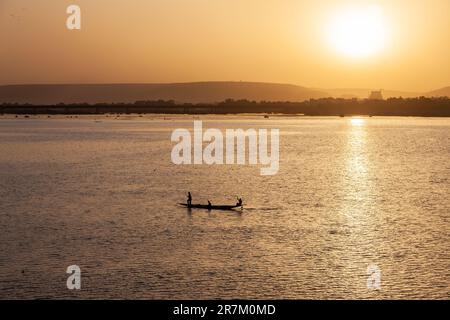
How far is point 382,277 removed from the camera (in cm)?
2925

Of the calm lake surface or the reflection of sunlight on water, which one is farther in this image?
the reflection of sunlight on water

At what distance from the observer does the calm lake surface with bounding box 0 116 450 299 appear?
27.6 meters

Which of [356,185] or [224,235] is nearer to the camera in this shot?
[224,235]

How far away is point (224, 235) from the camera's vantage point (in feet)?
124

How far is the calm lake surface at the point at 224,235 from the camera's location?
27578mm

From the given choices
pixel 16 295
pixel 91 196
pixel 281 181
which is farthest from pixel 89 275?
pixel 281 181

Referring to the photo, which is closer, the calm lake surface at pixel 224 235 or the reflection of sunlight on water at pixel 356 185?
the calm lake surface at pixel 224 235
